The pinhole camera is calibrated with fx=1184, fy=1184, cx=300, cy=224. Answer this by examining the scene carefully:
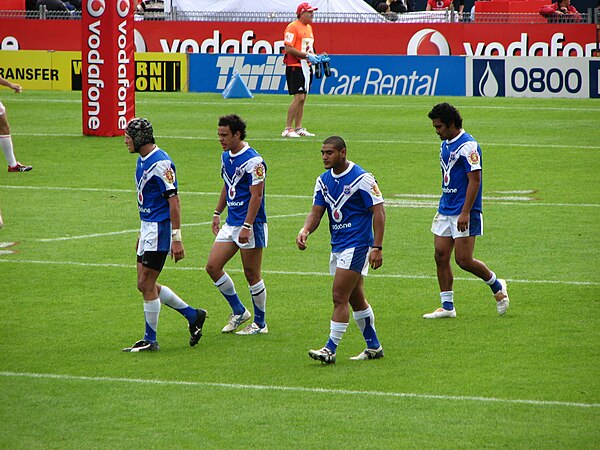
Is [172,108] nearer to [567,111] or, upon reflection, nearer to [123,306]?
[567,111]

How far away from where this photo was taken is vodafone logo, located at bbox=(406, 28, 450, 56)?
3397 centimetres

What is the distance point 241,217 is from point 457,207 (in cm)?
207

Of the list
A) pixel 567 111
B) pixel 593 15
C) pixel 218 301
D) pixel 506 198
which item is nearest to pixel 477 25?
pixel 593 15

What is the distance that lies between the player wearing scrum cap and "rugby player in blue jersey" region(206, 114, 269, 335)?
79 cm

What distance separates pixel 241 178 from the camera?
1073 centimetres

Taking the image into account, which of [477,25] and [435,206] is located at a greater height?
[477,25]

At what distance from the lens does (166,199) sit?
32.8ft

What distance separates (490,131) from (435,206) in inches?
325

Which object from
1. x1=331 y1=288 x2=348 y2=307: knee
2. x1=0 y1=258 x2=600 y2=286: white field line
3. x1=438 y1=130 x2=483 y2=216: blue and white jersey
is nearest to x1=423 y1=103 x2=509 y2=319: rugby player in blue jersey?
x1=438 y1=130 x2=483 y2=216: blue and white jersey

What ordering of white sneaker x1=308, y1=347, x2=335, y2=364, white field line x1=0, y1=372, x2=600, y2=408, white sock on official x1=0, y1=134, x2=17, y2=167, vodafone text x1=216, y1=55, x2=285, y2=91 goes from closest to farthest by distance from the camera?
white field line x1=0, y1=372, x2=600, y2=408
white sneaker x1=308, y1=347, x2=335, y2=364
white sock on official x1=0, y1=134, x2=17, y2=167
vodafone text x1=216, y1=55, x2=285, y2=91

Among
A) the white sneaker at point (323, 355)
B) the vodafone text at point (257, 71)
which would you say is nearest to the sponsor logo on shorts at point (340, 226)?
the white sneaker at point (323, 355)

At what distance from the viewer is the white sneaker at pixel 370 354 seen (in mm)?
9766

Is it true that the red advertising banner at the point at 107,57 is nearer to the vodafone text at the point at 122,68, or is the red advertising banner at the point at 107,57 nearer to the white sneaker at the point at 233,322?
the vodafone text at the point at 122,68

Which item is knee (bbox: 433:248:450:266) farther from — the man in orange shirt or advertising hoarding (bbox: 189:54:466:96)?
advertising hoarding (bbox: 189:54:466:96)
